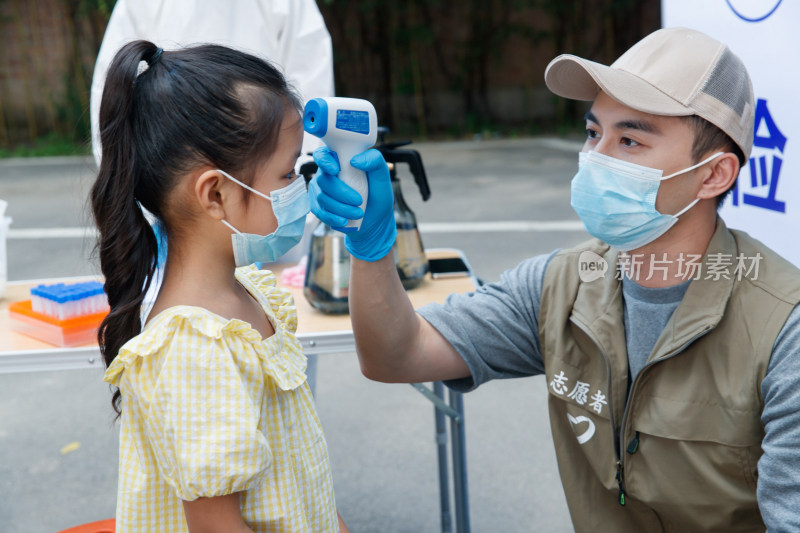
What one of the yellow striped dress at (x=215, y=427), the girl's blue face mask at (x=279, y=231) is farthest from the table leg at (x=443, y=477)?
the girl's blue face mask at (x=279, y=231)

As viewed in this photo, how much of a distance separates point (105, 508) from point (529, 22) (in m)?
8.81

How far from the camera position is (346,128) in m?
1.18

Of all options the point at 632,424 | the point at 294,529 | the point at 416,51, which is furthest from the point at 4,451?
the point at 416,51

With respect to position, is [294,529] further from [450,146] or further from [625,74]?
[450,146]

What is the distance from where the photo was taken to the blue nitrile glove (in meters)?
1.22

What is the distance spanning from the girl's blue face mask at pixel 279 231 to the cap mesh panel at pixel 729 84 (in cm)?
69

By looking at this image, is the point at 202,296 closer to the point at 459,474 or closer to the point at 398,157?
the point at 398,157

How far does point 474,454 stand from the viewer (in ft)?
9.45

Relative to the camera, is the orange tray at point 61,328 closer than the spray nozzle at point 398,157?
Yes

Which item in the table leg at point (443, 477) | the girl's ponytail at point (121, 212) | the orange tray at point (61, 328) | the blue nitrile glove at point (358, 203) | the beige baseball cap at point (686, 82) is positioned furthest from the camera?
the table leg at point (443, 477)

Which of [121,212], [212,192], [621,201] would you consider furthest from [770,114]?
[121,212]

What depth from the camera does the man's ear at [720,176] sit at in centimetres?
137

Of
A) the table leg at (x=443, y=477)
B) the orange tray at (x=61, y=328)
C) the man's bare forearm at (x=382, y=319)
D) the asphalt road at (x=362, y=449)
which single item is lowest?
the asphalt road at (x=362, y=449)

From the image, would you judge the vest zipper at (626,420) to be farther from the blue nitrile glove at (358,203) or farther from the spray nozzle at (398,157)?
the spray nozzle at (398,157)
